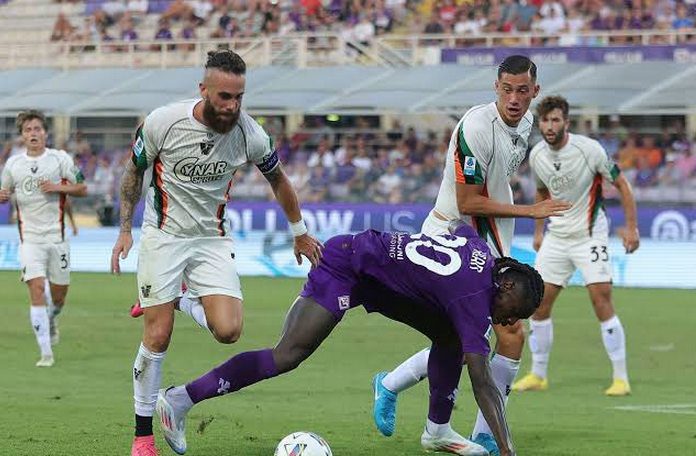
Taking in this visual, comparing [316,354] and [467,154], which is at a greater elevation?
[467,154]

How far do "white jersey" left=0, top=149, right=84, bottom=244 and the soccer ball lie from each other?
7650 mm

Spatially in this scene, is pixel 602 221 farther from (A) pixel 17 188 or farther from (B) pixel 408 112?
(B) pixel 408 112

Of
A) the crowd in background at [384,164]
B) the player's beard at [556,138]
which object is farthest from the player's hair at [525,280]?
the crowd in background at [384,164]

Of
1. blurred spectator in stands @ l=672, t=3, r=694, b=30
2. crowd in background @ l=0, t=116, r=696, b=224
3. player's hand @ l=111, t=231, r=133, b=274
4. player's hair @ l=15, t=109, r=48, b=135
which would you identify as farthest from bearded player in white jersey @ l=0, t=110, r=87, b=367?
blurred spectator in stands @ l=672, t=3, r=694, b=30

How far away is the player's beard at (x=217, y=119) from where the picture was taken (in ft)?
28.9

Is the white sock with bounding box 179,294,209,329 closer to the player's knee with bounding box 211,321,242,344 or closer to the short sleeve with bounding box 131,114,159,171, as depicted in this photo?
the player's knee with bounding box 211,321,242,344

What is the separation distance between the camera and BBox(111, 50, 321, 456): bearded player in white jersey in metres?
8.84

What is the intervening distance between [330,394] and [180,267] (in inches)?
139

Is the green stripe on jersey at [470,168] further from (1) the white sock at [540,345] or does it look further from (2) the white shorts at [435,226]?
(1) the white sock at [540,345]

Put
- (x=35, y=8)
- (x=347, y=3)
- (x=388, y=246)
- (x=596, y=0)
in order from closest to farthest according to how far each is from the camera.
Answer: (x=388, y=246) → (x=596, y=0) → (x=347, y=3) → (x=35, y=8)

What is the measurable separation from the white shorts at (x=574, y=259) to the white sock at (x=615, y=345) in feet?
1.35

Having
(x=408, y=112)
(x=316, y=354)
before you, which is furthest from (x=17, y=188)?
(x=408, y=112)

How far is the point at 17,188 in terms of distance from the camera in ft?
51.0

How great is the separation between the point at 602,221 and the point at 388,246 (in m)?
5.25
